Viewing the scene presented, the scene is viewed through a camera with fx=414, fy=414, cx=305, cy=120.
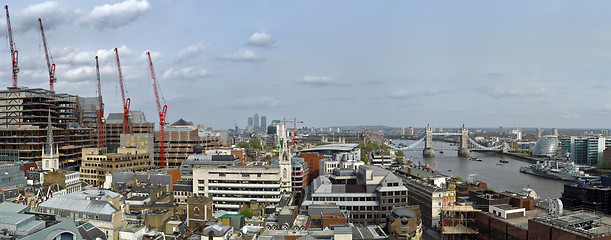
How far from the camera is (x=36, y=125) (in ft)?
206

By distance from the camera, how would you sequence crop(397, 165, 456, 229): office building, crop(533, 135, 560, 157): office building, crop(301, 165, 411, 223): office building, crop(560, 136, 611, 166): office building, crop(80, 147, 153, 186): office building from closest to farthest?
crop(301, 165, 411, 223): office building → crop(397, 165, 456, 229): office building → crop(80, 147, 153, 186): office building → crop(560, 136, 611, 166): office building → crop(533, 135, 560, 157): office building

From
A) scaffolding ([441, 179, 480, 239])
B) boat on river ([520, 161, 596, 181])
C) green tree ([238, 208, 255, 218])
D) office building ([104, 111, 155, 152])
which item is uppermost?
office building ([104, 111, 155, 152])

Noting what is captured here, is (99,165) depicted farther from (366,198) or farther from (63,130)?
(366,198)

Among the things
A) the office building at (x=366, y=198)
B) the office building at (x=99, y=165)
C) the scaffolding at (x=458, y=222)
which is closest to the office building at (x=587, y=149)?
the scaffolding at (x=458, y=222)

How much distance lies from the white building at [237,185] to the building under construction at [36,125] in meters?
30.4

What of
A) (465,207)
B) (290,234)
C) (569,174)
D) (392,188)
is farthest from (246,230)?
(569,174)

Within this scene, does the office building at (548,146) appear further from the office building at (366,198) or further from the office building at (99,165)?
the office building at (99,165)

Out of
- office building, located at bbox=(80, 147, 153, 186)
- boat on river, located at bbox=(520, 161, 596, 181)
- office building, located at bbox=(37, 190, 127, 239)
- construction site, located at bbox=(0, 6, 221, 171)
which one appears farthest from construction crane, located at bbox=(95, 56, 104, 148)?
boat on river, located at bbox=(520, 161, 596, 181)

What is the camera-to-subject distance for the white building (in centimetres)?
4644

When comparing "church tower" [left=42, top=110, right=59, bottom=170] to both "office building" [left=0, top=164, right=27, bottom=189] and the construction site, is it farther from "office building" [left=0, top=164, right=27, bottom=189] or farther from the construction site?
"office building" [left=0, top=164, right=27, bottom=189]

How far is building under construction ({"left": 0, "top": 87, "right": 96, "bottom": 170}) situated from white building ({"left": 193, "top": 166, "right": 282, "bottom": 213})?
99.9 ft

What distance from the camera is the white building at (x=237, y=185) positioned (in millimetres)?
46438

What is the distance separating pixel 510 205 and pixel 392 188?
10520mm

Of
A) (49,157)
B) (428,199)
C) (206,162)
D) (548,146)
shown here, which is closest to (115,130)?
(49,157)
